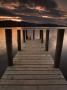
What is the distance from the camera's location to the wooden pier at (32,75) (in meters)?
3.18

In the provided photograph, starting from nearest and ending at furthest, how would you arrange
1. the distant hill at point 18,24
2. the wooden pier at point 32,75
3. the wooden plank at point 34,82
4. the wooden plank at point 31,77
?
1. the distant hill at point 18,24
2. the wooden pier at point 32,75
3. the wooden plank at point 34,82
4. the wooden plank at point 31,77

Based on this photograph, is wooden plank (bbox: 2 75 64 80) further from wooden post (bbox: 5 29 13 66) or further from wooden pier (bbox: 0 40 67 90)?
wooden post (bbox: 5 29 13 66)

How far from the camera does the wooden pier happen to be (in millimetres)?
3176

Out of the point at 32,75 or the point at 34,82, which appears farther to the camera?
the point at 32,75

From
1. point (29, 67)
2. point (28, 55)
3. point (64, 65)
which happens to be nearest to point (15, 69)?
point (29, 67)

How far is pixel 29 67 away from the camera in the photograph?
4125 millimetres

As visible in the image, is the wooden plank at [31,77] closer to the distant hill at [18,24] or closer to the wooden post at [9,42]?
the wooden post at [9,42]

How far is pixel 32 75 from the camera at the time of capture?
3.67 m

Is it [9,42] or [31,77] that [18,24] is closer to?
[9,42]

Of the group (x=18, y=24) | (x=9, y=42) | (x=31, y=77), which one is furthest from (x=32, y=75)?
(x=18, y=24)

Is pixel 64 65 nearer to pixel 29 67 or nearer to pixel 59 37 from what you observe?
pixel 29 67

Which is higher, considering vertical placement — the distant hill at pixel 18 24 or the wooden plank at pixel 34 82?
the distant hill at pixel 18 24

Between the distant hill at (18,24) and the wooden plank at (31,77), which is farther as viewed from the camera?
the wooden plank at (31,77)

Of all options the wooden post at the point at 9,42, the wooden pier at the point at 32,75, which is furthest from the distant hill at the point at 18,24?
the wooden pier at the point at 32,75
